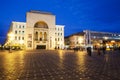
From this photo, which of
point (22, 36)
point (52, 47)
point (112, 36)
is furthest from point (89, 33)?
point (22, 36)

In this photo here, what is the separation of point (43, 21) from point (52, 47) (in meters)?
14.1

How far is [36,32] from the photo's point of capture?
3179 inches

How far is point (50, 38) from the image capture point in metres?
81.5

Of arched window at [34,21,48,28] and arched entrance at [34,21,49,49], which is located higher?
arched window at [34,21,48,28]

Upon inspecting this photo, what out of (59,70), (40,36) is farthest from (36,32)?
(59,70)

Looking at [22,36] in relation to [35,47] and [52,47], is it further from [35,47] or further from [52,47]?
[52,47]

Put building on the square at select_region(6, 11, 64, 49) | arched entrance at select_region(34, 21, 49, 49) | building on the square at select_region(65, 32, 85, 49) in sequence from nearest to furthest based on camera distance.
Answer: building on the square at select_region(6, 11, 64, 49) → arched entrance at select_region(34, 21, 49, 49) → building on the square at select_region(65, 32, 85, 49)

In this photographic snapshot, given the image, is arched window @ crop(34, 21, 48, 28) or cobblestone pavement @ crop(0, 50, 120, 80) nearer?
cobblestone pavement @ crop(0, 50, 120, 80)

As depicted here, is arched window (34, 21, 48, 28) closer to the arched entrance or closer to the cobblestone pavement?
the arched entrance

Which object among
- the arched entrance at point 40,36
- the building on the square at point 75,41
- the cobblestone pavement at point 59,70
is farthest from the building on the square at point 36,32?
the cobblestone pavement at point 59,70

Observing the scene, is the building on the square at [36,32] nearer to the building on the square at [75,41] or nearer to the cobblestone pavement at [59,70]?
the building on the square at [75,41]

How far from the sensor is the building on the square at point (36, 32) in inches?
3063

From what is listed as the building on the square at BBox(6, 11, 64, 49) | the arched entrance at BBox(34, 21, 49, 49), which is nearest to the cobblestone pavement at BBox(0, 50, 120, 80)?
the building on the square at BBox(6, 11, 64, 49)

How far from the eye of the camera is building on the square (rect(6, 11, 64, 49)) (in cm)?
7781
